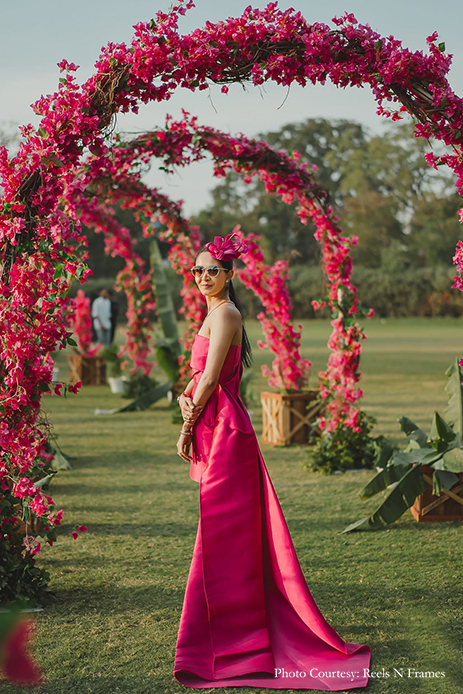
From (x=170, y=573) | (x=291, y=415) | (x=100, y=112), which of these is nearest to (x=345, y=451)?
(x=291, y=415)

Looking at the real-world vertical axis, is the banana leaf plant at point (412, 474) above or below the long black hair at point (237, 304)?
below

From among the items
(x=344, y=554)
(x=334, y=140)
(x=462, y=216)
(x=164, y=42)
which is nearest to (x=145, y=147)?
(x=164, y=42)

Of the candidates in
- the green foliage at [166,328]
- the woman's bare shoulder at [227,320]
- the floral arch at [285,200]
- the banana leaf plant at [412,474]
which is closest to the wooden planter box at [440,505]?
the banana leaf plant at [412,474]

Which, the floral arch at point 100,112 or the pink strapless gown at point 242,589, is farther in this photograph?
the floral arch at point 100,112

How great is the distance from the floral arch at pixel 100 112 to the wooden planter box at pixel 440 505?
7.50 ft

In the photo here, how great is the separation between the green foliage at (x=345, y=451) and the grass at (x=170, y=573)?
8.4 inches

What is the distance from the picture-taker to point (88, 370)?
1566 cm

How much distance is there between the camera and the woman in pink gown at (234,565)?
3.12m

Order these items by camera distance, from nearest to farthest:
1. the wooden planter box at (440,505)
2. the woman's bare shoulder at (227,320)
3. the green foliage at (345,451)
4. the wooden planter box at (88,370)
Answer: the woman's bare shoulder at (227,320) < the wooden planter box at (440,505) < the green foliage at (345,451) < the wooden planter box at (88,370)

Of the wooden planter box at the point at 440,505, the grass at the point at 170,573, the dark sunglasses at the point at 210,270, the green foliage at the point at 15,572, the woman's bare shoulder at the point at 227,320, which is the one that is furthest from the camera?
the wooden planter box at the point at 440,505

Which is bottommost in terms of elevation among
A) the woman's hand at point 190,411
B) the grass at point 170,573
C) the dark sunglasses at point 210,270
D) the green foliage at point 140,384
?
the grass at point 170,573

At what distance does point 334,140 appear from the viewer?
54.3m

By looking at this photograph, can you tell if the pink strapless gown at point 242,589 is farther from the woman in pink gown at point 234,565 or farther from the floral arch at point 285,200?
the floral arch at point 285,200

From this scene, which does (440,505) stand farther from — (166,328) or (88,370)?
(88,370)
